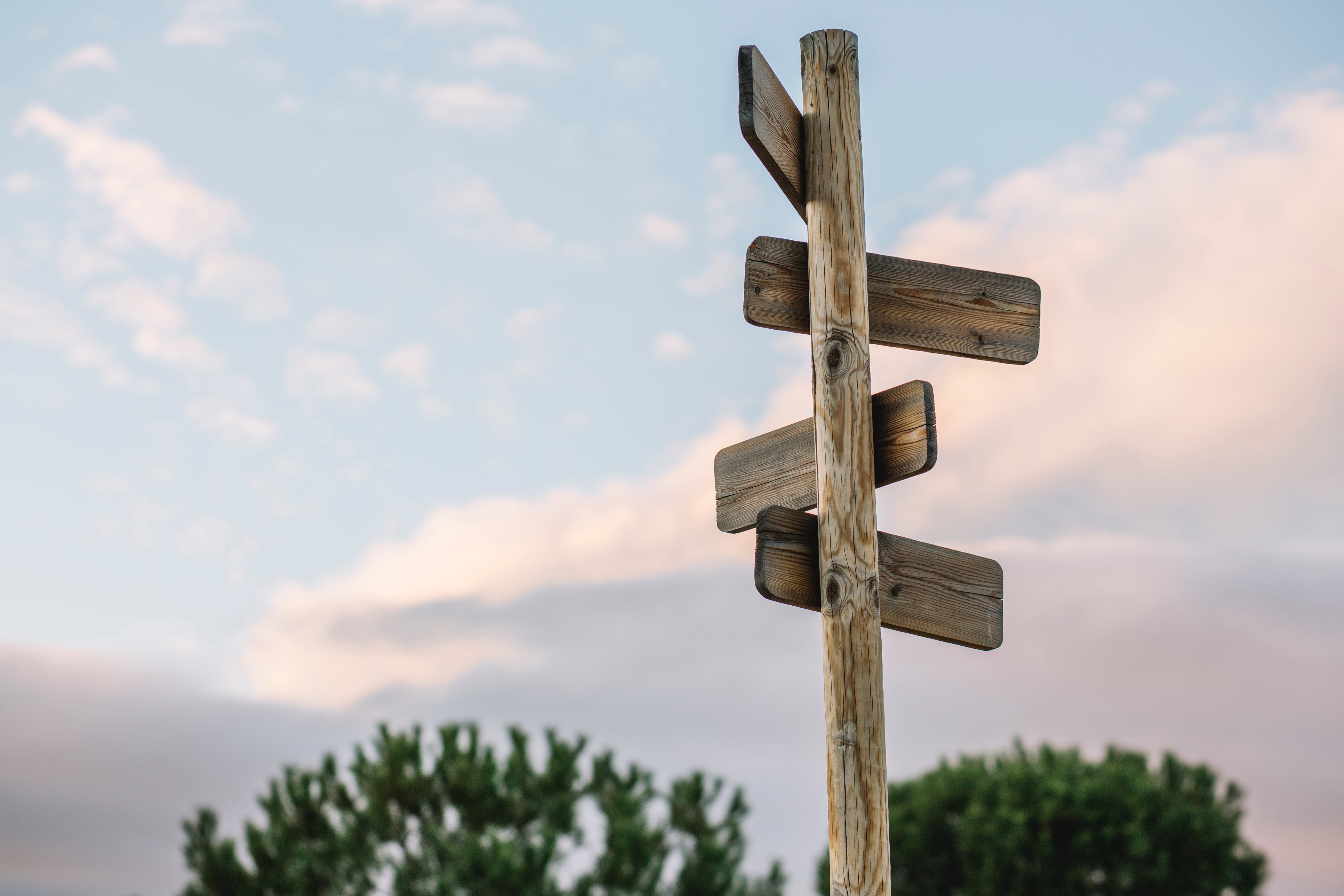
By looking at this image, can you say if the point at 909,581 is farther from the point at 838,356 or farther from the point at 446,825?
the point at 446,825

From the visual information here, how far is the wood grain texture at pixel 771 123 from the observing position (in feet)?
10.9

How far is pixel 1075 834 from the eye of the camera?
56.5 feet

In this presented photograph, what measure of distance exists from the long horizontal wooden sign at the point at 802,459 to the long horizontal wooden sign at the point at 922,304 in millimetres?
293

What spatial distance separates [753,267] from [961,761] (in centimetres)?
1766

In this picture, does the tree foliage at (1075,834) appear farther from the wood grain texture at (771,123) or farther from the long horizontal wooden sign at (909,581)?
the wood grain texture at (771,123)

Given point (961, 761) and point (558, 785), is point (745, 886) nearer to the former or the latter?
point (558, 785)


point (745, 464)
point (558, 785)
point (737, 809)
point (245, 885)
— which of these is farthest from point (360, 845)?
point (745, 464)

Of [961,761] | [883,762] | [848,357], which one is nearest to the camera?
[883,762]

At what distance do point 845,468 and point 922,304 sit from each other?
66 cm

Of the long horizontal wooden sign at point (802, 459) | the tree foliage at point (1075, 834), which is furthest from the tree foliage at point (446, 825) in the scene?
the long horizontal wooden sign at point (802, 459)

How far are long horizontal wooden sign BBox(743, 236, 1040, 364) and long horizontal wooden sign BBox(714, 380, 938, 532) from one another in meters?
0.29

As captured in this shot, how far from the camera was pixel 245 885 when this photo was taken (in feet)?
48.4

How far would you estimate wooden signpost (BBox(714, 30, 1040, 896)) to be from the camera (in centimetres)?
324

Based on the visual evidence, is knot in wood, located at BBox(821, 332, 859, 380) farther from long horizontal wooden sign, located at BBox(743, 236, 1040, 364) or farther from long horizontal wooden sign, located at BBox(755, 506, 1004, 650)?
long horizontal wooden sign, located at BBox(755, 506, 1004, 650)
